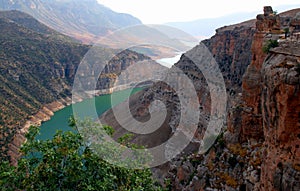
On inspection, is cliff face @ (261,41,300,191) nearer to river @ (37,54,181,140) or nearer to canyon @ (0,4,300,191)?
canyon @ (0,4,300,191)

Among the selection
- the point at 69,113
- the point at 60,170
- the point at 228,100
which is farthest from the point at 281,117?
the point at 69,113

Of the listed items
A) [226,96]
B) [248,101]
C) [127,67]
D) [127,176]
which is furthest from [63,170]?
[127,67]

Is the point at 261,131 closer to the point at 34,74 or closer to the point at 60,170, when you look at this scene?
the point at 60,170

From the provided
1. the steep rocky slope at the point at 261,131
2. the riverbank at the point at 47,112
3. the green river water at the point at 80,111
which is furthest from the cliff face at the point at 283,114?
the riverbank at the point at 47,112

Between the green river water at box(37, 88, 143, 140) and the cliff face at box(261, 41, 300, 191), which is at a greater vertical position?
the cliff face at box(261, 41, 300, 191)

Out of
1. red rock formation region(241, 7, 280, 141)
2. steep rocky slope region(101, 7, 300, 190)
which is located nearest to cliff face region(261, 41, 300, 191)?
steep rocky slope region(101, 7, 300, 190)

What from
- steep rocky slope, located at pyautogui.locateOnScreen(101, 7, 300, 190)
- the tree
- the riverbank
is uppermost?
steep rocky slope, located at pyautogui.locateOnScreen(101, 7, 300, 190)

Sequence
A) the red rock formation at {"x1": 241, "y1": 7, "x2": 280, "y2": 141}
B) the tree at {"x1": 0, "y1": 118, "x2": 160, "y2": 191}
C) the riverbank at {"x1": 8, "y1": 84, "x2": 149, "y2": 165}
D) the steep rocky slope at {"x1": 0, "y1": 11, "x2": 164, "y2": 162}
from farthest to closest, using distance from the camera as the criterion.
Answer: the steep rocky slope at {"x1": 0, "y1": 11, "x2": 164, "y2": 162}
the riverbank at {"x1": 8, "y1": 84, "x2": 149, "y2": 165}
the red rock formation at {"x1": 241, "y1": 7, "x2": 280, "y2": 141}
the tree at {"x1": 0, "y1": 118, "x2": 160, "y2": 191}
